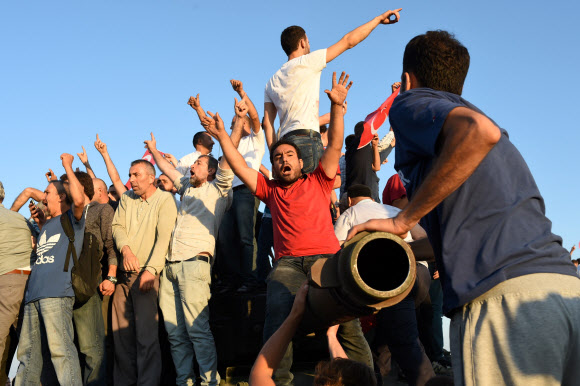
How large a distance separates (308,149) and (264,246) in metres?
1.64

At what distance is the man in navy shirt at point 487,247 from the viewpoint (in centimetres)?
213

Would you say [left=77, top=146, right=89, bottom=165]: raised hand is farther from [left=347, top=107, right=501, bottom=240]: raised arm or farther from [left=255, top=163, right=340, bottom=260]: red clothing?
[left=347, top=107, right=501, bottom=240]: raised arm

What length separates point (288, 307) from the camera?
463 cm

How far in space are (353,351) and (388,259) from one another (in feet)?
8.27

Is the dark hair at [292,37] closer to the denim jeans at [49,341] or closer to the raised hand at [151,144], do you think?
the raised hand at [151,144]

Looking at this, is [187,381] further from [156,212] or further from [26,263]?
[26,263]

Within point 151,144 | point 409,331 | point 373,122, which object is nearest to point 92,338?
point 151,144

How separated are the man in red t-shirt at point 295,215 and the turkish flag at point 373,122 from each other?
257cm

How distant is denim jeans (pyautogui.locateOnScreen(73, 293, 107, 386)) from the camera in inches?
255

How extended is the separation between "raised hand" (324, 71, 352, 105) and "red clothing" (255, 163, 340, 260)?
0.63m

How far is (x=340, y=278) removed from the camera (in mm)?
2516

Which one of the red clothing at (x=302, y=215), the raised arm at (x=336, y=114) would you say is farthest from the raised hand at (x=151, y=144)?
the raised arm at (x=336, y=114)

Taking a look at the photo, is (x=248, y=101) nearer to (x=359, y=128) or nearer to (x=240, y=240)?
(x=240, y=240)

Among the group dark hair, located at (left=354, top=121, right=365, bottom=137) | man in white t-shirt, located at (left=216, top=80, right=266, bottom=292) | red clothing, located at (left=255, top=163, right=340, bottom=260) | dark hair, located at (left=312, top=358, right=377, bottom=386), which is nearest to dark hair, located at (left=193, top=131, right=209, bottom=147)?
man in white t-shirt, located at (left=216, top=80, right=266, bottom=292)
